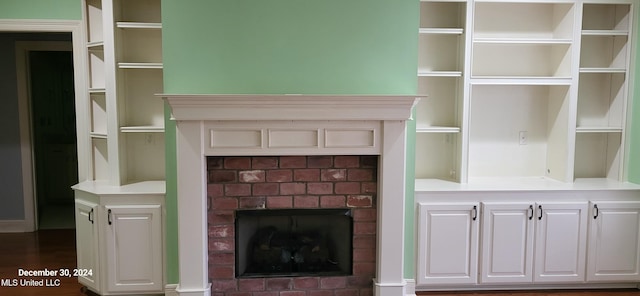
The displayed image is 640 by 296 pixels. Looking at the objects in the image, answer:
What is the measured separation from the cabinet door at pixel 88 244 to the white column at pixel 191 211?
69 cm

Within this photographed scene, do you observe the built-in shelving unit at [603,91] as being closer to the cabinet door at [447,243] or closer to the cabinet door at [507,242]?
the cabinet door at [507,242]

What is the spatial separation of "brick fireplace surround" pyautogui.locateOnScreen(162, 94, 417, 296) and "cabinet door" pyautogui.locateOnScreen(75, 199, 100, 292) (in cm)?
70

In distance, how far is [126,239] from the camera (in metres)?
3.13

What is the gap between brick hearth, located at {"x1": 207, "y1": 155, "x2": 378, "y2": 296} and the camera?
3.08m

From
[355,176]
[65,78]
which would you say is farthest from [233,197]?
[65,78]

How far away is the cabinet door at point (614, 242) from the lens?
335cm

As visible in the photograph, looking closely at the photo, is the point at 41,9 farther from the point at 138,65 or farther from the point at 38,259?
the point at 38,259

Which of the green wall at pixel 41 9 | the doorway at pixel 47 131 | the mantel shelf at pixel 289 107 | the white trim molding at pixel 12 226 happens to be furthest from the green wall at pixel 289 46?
the white trim molding at pixel 12 226

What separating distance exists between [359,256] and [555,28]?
2521mm

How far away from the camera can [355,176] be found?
315 centimetres

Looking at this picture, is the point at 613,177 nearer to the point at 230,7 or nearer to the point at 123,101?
the point at 230,7

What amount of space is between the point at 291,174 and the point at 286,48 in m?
0.87

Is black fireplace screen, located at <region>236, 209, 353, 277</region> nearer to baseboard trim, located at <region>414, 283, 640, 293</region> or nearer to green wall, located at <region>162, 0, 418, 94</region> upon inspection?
baseboard trim, located at <region>414, 283, 640, 293</region>

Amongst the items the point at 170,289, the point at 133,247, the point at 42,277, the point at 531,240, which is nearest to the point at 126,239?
the point at 133,247
